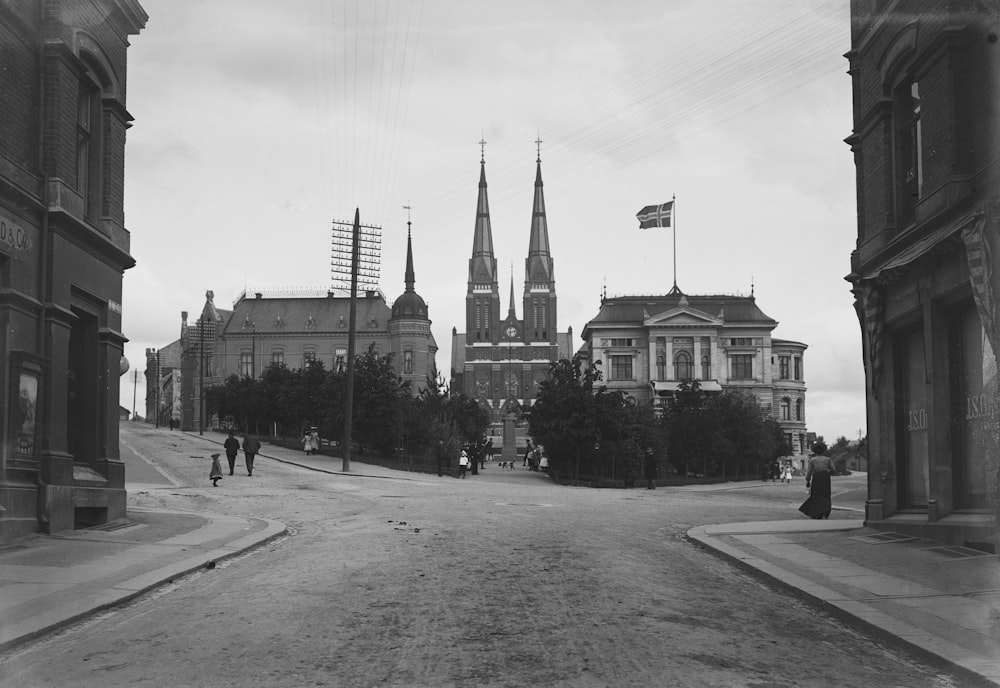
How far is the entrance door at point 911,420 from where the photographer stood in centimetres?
1616

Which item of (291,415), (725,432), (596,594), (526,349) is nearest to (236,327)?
(526,349)

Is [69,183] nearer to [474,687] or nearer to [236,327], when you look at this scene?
[474,687]

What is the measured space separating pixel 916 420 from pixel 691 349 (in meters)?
93.9

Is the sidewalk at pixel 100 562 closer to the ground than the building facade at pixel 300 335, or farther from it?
closer to the ground

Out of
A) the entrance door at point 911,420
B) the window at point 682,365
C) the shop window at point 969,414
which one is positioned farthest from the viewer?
the window at point 682,365

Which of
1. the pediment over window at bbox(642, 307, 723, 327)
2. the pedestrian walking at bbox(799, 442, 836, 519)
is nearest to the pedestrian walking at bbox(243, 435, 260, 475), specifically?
the pedestrian walking at bbox(799, 442, 836, 519)

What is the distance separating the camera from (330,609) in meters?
9.71

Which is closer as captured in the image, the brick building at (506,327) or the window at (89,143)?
the window at (89,143)

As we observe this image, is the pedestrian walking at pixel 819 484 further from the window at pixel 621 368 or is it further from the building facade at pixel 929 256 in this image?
the window at pixel 621 368

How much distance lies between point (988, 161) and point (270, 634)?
408 inches

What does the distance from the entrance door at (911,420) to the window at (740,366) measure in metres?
92.6

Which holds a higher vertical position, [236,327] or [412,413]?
[236,327]

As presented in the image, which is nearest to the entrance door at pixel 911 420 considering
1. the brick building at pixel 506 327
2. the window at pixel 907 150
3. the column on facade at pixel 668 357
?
the window at pixel 907 150

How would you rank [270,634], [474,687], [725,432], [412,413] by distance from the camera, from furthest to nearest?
[725,432]
[412,413]
[270,634]
[474,687]
